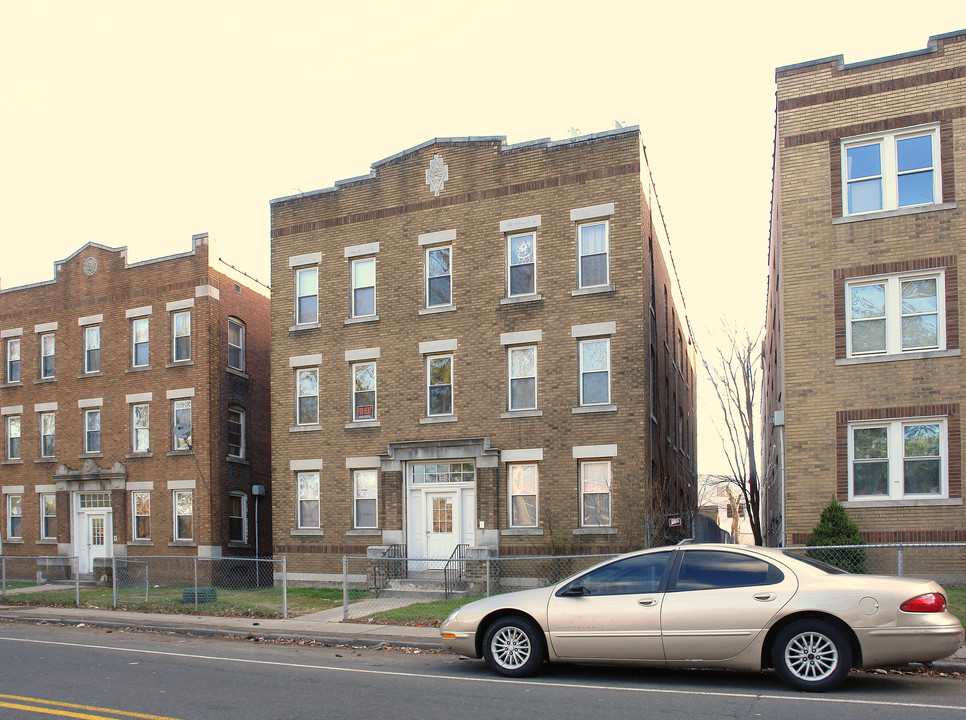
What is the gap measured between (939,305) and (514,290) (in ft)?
30.9

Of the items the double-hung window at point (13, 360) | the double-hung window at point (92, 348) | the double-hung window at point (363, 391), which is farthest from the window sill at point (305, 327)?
the double-hung window at point (13, 360)

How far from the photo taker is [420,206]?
23297mm

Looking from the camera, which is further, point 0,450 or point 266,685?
point 0,450

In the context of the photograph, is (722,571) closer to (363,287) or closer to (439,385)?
(439,385)

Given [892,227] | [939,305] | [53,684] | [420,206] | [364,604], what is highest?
[420,206]

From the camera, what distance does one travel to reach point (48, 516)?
28.9 meters

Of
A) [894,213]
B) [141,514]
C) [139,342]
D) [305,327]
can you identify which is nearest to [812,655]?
[894,213]

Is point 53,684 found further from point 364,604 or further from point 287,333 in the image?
point 287,333

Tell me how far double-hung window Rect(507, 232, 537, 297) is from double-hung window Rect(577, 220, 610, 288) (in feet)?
3.72

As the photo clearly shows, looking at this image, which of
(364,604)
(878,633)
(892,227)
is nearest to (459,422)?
(364,604)

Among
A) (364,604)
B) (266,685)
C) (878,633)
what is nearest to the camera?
(878,633)

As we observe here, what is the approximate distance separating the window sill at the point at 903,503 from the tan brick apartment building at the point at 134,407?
57.2 ft

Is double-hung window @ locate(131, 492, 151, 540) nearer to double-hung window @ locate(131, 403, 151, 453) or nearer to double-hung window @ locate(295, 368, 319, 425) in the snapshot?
double-hung window @ locate(131, 403, 151, 453)

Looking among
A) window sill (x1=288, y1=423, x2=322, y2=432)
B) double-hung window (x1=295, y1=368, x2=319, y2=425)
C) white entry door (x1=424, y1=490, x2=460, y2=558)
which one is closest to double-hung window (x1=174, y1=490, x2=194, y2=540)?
window sill (x1=288, y1=423, x2=322, y2=432)
